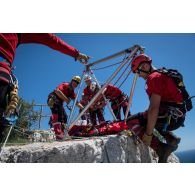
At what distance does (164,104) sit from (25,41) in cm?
217

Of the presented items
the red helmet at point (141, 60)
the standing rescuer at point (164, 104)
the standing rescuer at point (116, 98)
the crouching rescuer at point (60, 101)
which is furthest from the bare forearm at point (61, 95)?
the standing rescuer at point (164, 104)

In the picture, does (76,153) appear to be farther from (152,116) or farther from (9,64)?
(9,64)

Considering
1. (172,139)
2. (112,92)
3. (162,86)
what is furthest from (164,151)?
(112,92)

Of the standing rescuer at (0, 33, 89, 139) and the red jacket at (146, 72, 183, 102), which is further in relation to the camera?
the red jacket at (146, 72, 183, 102)

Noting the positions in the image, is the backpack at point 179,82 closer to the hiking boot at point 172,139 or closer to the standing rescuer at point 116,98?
the hiking boot at point 172,139

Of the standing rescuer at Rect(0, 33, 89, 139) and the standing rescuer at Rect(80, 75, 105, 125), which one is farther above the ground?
the standing rescuer at Rect(80, 75, 105, 125)

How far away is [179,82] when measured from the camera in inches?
135

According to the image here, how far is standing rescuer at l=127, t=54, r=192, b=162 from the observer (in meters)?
3.29

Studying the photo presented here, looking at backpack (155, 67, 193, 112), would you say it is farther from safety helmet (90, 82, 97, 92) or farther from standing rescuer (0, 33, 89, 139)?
safety helmet (90, 82, 97, 92)

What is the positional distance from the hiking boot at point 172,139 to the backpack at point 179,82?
508 millimetres

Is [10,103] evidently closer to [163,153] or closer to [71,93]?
[163,153]

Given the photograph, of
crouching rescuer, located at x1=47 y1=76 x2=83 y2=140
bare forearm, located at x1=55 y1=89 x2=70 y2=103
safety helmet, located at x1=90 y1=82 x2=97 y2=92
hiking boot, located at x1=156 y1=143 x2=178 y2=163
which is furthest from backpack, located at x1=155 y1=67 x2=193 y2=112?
safety helmet, located at x1=90 y1=82 x2=97 y2=92

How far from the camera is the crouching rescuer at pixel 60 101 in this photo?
622 centimetres

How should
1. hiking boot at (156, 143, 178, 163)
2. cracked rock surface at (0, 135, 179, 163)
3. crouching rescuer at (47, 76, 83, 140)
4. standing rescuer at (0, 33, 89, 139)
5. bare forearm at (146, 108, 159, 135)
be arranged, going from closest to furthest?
1. standing rescuer at (0, 33, 89, 139)
2. cracked rock surface at (0, 135, 179, 163)
3. bare forearm at (146, 108, 159, 135)
4. hiking boot at (156, 143, 178, 163)
5. crouching rescuer at (47, 76, 83, 140)
